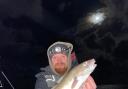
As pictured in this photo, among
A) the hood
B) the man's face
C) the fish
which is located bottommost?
the fish

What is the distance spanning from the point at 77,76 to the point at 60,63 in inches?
34.5

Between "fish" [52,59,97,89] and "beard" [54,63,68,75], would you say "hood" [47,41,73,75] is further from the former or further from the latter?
"fish" [52,59,97,89]

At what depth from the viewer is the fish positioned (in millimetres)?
7023

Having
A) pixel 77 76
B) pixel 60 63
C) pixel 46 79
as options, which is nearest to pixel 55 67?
pixel 60 63

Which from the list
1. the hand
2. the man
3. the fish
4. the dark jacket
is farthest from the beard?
the hand

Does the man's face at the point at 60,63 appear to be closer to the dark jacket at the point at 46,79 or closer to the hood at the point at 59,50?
the hood at the point at 59,50

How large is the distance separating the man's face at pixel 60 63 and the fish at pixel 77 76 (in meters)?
0.44

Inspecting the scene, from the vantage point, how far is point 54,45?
854cm

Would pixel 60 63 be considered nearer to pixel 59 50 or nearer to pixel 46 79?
pixel 59 50

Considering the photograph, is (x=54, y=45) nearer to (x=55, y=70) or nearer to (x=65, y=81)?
(x=55, y=70)

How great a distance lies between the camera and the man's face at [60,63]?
7.90 metres

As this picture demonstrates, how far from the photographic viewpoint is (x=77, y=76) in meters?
7.14

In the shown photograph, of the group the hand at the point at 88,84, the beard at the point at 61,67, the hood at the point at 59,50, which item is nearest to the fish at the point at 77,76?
the hand at the point at 88,84

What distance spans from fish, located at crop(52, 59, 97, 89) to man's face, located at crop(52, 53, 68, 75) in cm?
44
